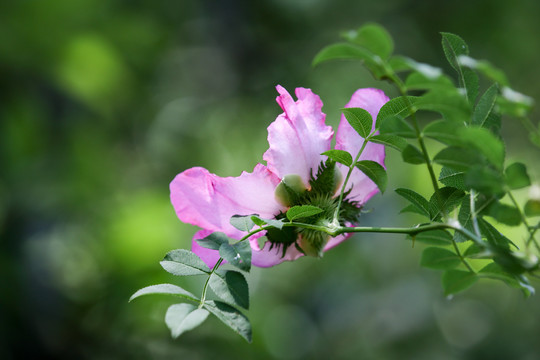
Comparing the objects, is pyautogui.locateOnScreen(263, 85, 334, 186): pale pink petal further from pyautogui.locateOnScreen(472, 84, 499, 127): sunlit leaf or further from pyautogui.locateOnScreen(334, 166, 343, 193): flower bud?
pyautogui.locateOnScreen(472, 84, 499, 127): sunlit leaf

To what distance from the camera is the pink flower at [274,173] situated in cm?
52

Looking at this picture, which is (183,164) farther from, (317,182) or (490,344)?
(317,182)

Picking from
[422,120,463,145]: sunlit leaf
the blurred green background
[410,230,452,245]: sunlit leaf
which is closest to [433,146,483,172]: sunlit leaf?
[422,120,463,145]: sunlit leaf

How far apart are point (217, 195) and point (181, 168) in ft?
8.19

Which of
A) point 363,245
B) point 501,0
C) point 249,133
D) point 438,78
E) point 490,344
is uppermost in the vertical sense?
point 438,78

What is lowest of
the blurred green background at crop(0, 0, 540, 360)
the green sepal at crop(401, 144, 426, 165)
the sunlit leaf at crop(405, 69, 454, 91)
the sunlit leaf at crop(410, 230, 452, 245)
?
the blurred green background at crop(0, 0, 540, 360)

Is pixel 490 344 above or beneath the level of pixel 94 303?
beneath

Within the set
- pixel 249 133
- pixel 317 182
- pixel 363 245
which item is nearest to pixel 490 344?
pixel 363 245

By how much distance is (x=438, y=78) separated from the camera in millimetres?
353

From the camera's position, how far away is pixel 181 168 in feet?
9.80

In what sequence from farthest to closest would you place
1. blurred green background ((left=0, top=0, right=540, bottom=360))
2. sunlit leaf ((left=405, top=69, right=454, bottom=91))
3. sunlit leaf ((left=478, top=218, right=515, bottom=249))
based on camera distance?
blurred green background ((left=0, top=0, right=540, bottom=360)) < sunlit leaf ((left=478, top=218, right=515, bottom=249)) < sunlit leaf ((left=405, top=69, right=454, bottom=91))

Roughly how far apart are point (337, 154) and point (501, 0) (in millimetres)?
3174

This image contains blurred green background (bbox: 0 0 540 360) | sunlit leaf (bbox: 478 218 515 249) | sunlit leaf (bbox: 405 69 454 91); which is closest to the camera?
sunlit leaf (bbox: 405 69 454 91)

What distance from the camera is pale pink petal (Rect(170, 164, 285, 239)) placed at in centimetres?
52
